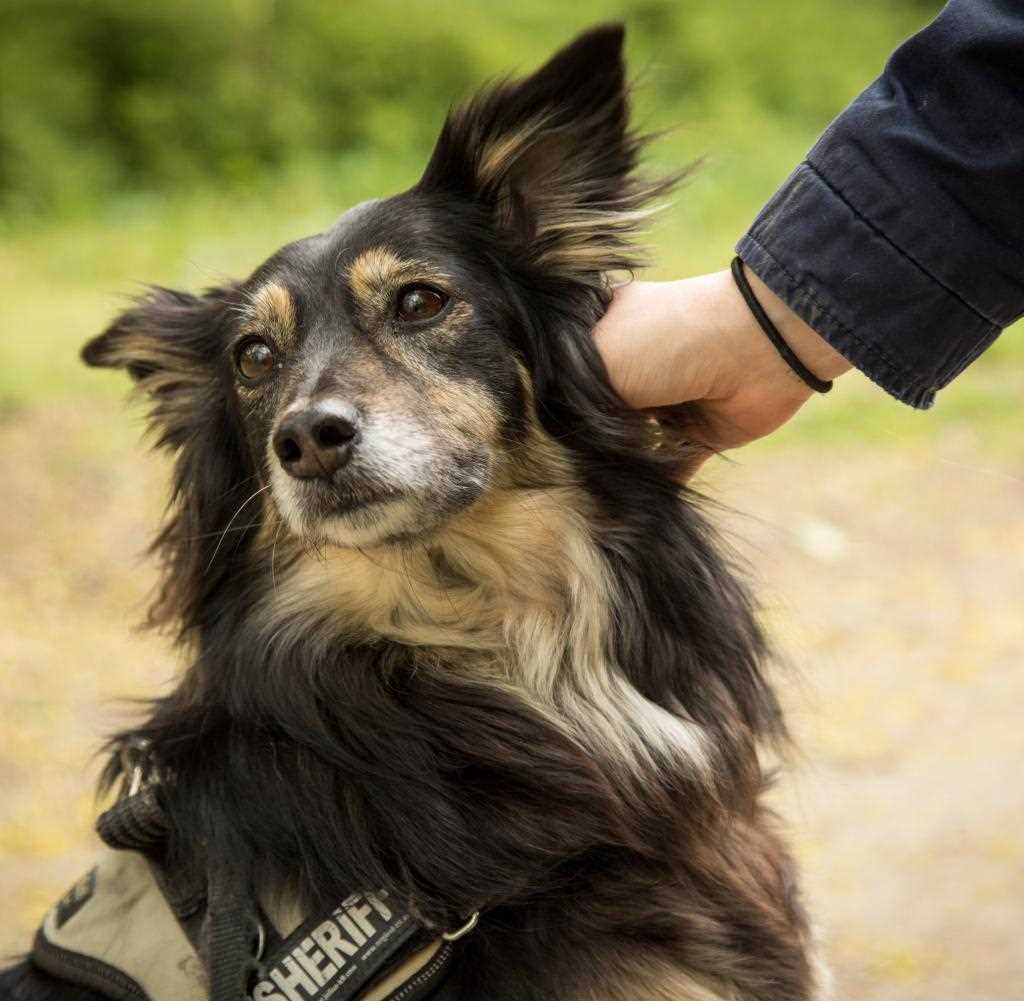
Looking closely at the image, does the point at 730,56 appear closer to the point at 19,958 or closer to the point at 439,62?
the point at 439,62

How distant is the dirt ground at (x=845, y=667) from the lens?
4305mm

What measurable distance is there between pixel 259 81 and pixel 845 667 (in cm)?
1050

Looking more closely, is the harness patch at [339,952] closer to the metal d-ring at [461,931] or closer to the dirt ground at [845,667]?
the metal d-ring at [461,931]

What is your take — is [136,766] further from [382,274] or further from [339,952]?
[382,274]

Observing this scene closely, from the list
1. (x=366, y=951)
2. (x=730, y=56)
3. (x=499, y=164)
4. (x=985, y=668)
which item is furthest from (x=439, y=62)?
(x=366, y=951)

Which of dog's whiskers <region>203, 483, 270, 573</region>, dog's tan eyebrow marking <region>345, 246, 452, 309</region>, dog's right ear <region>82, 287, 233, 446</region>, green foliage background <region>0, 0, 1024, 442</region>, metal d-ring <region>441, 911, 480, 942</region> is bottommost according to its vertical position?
metal d-ring <region>441, 911, 480, 942</region>

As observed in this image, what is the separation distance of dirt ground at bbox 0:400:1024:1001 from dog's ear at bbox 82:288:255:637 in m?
0.68

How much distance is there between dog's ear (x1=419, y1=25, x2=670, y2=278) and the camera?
9.11 feet

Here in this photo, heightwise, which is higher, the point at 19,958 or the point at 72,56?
the point at 72,56

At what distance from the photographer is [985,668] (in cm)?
595

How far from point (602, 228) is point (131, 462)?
5937 millimetres

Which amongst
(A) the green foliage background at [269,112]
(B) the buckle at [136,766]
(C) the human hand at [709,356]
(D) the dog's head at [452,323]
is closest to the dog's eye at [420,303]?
(D) the dog's head at [452,323]

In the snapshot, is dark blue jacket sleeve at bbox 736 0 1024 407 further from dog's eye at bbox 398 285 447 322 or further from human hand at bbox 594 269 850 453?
dog's eye at bbox 398 285 447 322

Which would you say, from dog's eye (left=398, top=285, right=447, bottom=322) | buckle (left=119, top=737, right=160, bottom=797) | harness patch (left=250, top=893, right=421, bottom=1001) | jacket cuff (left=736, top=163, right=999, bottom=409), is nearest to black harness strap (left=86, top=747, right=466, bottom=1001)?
harness patch (left=250, top=893, right=421, bottom=1001)
